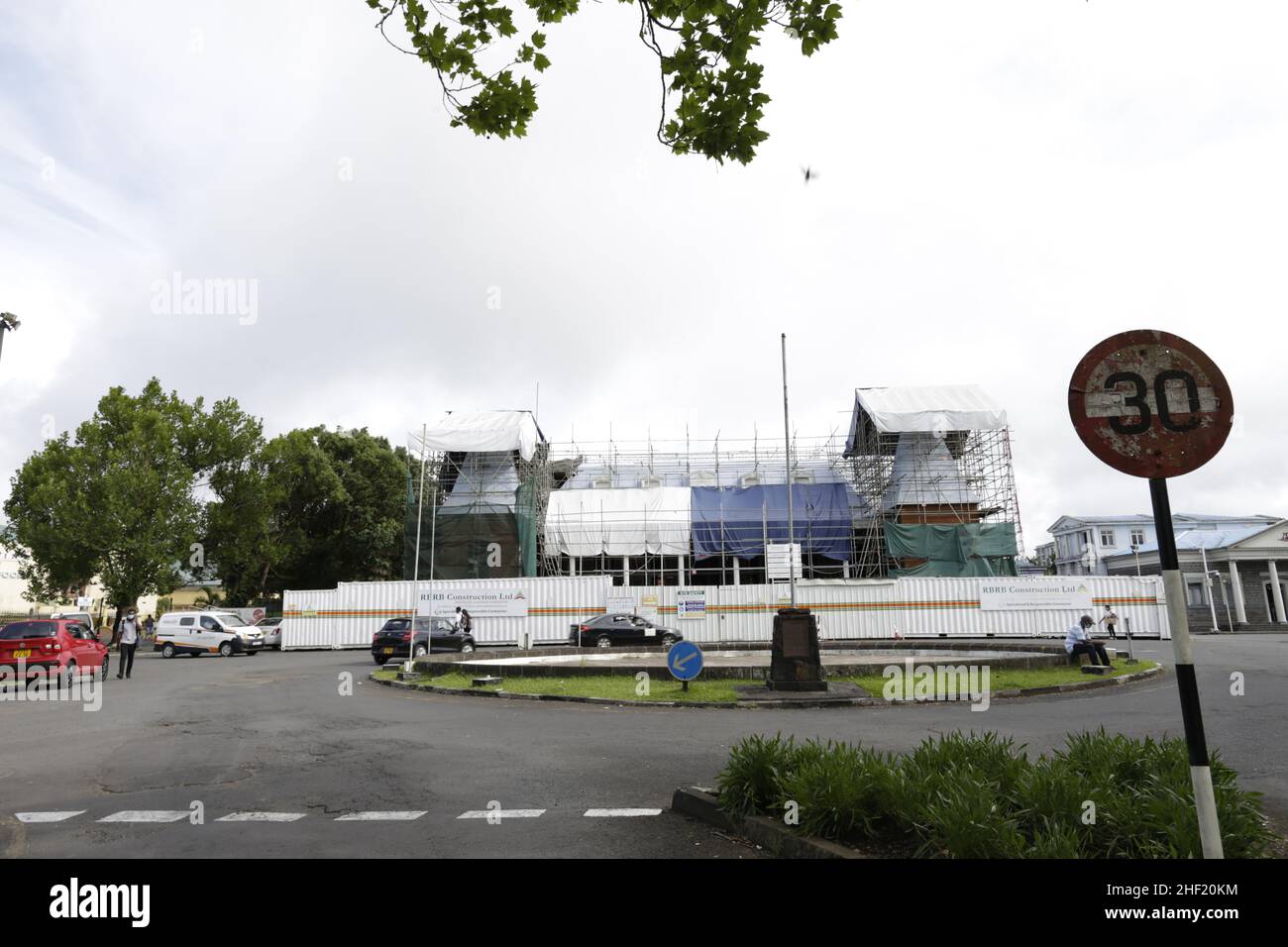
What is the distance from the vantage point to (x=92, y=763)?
27.6 feet

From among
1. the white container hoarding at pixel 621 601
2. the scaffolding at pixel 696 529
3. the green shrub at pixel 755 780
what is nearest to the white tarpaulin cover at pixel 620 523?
the scaffolding at pixel 696 529

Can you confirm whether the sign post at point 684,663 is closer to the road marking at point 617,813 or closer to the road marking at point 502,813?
the road marking at point 617,813

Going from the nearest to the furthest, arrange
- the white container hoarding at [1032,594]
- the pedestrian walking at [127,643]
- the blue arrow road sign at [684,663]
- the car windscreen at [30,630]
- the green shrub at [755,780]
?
the green shrub at [755,780] < the blue arrow road sign at [684,663] < the car windscreen at [30,630] < the pedestrian walking at [127,643] < the white container hoarding at [1032,594]

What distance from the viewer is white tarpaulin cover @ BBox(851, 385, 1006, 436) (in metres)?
39.8

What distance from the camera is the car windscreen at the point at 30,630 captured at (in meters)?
17.4

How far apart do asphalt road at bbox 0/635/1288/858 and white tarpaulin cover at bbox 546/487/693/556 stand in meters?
26.7

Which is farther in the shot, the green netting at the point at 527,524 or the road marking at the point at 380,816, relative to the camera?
the green netting at the point at 527,524

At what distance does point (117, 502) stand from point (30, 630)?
2433cm

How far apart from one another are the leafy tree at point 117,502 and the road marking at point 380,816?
39.5 meters

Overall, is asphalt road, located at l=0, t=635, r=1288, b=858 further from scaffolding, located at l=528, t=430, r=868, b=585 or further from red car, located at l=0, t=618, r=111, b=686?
scaffolding, located at l=528, t=430, r=868, b=585

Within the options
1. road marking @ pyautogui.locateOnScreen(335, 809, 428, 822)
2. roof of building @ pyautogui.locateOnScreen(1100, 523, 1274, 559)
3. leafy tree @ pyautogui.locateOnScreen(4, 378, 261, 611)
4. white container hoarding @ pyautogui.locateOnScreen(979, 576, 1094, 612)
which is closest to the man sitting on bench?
white container hoarding @ pyautogui.locateOnScreen(979, 576, 1094, 612)

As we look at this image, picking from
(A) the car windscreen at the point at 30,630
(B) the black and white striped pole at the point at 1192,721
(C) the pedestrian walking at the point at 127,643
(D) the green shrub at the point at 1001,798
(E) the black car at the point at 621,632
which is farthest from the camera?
(E) the black car at the point at 621,632

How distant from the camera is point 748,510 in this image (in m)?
43.1
